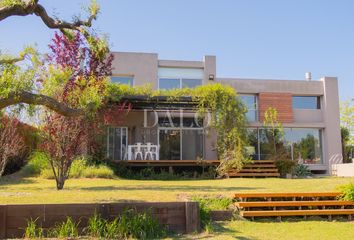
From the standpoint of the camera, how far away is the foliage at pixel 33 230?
6.76m

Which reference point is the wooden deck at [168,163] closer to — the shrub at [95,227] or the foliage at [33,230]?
the shrub at [95,227]

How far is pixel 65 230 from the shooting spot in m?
6.84

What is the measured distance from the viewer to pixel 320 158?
25250 millimetres

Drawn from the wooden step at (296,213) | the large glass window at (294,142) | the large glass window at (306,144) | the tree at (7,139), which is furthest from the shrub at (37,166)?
the large glass window at (306,144)

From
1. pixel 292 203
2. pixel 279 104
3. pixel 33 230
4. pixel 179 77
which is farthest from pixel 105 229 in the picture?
pixel 279 104

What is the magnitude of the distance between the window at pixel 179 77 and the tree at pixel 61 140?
11.9 metres

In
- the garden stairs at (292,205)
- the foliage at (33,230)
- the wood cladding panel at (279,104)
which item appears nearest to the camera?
the foliage at (33,230)

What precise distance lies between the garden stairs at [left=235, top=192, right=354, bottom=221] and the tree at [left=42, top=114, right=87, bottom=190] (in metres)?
5.36

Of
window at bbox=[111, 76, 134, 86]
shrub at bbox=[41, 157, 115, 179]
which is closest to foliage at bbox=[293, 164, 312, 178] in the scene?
shrub at bbox=[41, 157, 115, 179]

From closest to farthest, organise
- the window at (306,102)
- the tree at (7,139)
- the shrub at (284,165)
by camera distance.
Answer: the tree at (7,139) < the shrub at (284,165) < the window at (306,102)

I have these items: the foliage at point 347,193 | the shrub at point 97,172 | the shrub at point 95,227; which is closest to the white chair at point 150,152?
the shrub at point 97,172

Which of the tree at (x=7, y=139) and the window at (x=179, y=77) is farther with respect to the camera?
the window at (x=179, y=77)

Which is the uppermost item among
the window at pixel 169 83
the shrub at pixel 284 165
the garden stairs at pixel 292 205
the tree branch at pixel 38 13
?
the window at pixel 169 83

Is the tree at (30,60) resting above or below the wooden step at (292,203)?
above
